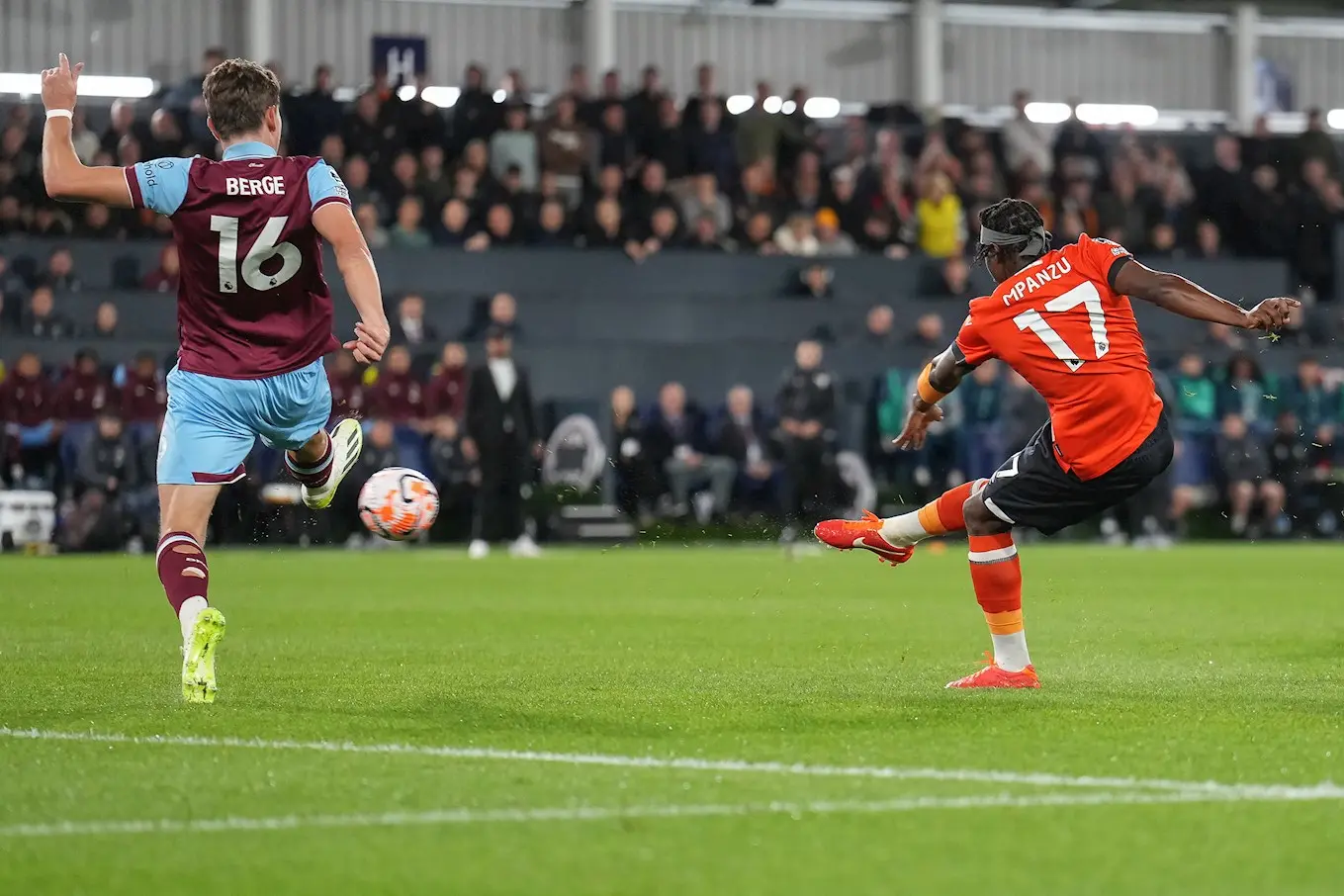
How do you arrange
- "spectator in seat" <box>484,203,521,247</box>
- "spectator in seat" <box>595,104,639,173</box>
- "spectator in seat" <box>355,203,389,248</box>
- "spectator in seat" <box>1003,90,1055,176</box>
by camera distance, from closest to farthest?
"spectator in seat" <box>355,203,389,248</box>
"spectator in seat" <box>484,203,521,247</box>
"spectator in seat" <box>595,104,639,173</box>
"spectator in seat" <box>1003,90,1055,176</box>

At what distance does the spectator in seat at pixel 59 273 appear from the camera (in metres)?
22.3

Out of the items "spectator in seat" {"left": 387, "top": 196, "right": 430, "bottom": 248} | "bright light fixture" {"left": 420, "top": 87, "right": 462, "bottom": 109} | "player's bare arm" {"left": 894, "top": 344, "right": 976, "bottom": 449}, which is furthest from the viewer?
A: "bright light fixture" {"left": 420, "top": 87, "right": 462, "bottom": 109}

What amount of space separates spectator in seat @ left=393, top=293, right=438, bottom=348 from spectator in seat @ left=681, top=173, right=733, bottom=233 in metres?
4.11

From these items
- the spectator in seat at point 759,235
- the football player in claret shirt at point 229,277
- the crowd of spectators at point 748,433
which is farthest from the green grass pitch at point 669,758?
the spectator in seat at point 759,235

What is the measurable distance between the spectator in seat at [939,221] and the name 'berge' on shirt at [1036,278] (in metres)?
18.0

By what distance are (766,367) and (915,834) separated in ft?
63.9

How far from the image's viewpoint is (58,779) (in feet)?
17.9

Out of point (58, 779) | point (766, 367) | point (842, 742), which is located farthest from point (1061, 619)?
point (766, 367)

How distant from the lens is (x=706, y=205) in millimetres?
25453

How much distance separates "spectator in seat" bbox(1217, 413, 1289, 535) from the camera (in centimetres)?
2480

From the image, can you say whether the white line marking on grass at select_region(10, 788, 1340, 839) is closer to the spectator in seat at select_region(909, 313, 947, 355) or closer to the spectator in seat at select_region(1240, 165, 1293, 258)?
the spectator in seat at select_region(909, 313, 947, 355)

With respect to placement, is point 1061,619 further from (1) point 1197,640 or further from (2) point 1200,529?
(2) point 1200,529

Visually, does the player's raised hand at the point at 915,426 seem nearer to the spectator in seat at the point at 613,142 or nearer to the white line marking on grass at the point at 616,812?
the white line marking on grass at the point at 616,812

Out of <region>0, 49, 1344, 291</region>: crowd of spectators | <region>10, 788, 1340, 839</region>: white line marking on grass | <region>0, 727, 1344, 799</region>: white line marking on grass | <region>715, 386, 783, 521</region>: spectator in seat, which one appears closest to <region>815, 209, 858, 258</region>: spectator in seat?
<region>0, 49, 1344, 291</region>: crowd of spectators
